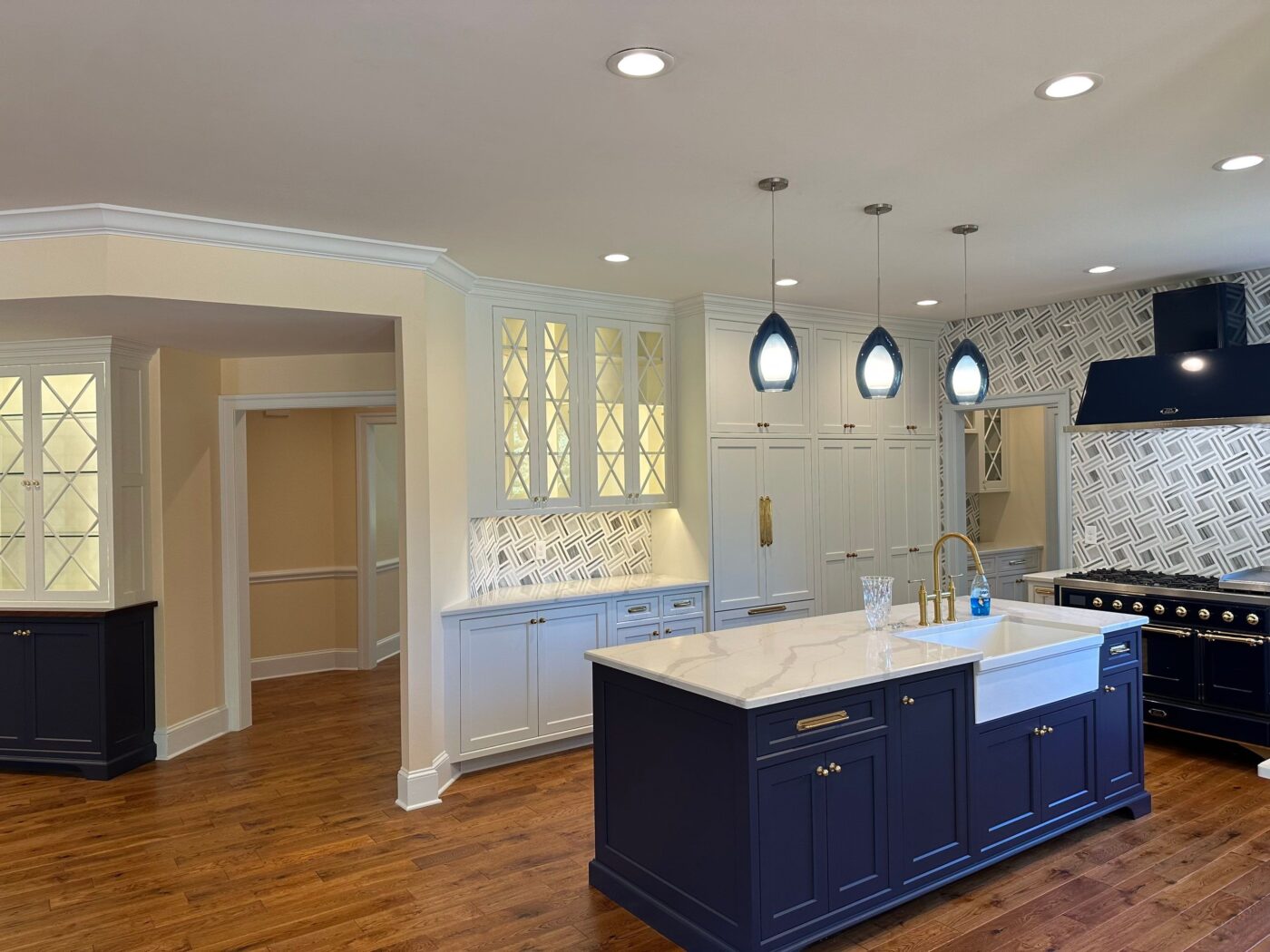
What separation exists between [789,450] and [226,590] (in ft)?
11.7

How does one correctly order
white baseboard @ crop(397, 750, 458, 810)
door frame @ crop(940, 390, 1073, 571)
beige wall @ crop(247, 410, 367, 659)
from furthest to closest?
beige wall @ crop(247, 410, 367, 659) → door frame @ crop(940, 390, 1073, 571) → white baseboard @ crop(397, 750, 458, 810)

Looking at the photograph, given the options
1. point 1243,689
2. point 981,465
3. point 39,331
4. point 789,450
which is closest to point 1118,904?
point 1243,689

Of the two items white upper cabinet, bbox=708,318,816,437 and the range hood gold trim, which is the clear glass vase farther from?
the range hood gold trim

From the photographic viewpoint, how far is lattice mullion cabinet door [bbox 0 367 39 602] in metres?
4.83

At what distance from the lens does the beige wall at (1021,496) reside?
7.54 m

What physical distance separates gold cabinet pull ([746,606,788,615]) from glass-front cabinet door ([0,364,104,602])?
12.0ft

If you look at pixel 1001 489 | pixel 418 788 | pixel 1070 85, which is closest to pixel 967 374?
pixel 1070 85

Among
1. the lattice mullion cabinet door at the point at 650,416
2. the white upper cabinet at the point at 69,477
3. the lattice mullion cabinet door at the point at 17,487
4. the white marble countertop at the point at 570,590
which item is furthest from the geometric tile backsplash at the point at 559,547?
the lattice mullion cabinet door at the point at 17,487

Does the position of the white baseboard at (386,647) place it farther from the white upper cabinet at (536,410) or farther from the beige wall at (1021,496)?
the beige wall at (1021,496)

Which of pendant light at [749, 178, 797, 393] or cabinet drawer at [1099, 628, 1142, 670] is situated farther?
cabinet drawer at [1099, 628, 1142, 670]

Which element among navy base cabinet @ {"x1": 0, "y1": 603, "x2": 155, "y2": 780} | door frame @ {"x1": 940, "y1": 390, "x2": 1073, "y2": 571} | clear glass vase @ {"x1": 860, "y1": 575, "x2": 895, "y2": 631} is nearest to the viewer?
clear glass vase @ {"x1": 860, "y1": 575, "x2": 895, "y2": 631}

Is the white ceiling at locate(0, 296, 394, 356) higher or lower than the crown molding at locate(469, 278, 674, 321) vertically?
lower

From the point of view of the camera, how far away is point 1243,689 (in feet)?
14.8

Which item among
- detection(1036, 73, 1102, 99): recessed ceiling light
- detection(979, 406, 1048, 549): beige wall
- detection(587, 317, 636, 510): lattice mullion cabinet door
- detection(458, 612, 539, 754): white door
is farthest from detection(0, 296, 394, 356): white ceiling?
detection(979, 406, 1048, 549): beige wall
